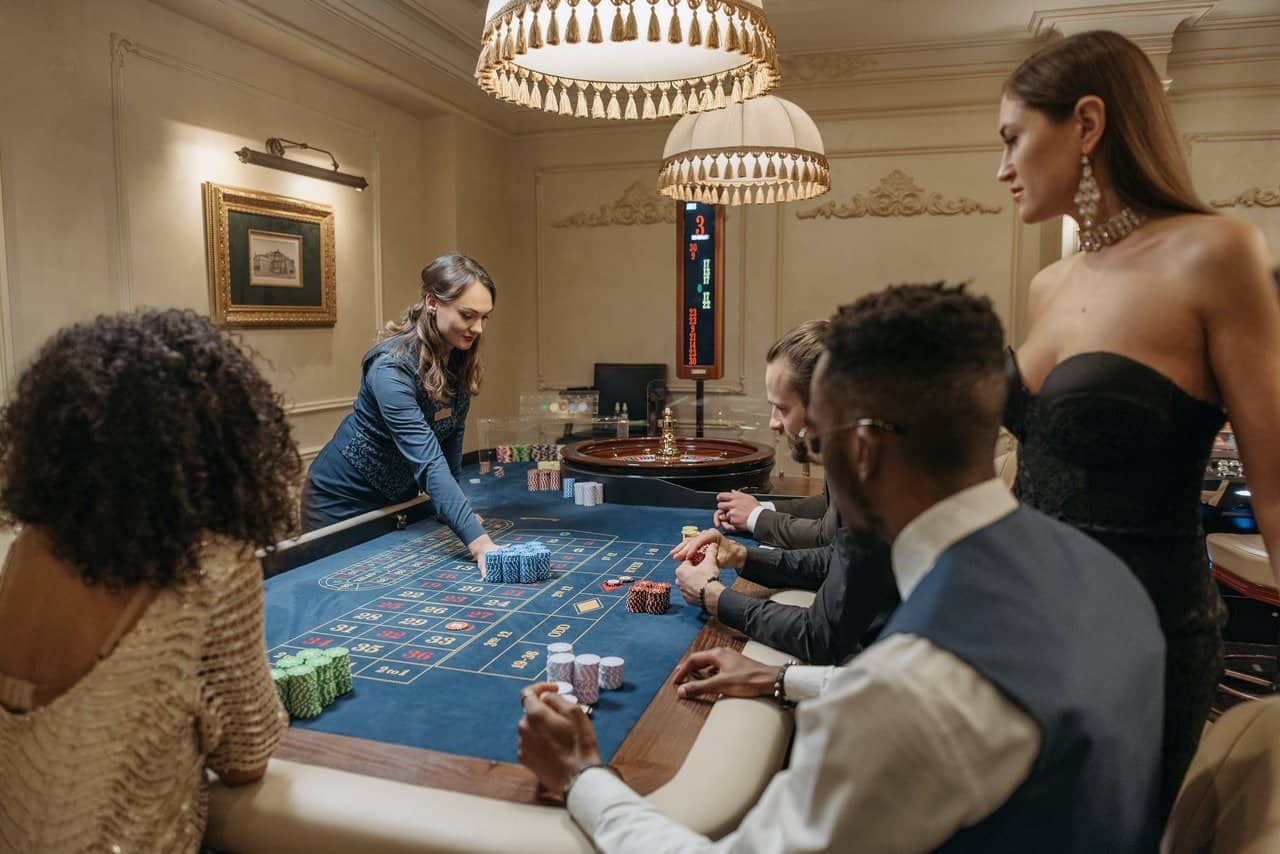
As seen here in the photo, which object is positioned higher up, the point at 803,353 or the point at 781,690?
the point at 803,353

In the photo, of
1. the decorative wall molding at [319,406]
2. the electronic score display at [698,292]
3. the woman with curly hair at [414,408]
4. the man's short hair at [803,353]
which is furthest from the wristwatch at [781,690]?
the electronic score display at [698,292]

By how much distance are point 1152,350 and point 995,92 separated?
5361 mm

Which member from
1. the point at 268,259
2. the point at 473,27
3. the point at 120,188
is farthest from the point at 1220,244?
the point at 473,27

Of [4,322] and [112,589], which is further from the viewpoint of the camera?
[4,322]

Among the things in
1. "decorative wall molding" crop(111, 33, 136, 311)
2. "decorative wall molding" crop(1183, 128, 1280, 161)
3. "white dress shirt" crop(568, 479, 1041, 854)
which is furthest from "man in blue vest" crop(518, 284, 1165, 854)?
"decorative wall molding" crop(1183, 128, 1280, 161)

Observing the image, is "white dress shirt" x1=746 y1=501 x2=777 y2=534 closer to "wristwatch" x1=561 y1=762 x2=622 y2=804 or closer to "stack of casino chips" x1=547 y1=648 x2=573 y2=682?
"stack of casino chips" x1=547 y1=648 x2=573 y2=682

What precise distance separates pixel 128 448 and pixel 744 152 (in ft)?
7.62

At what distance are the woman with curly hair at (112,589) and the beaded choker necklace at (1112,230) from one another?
3.87 feet

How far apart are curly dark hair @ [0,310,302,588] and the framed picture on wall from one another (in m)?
3.39

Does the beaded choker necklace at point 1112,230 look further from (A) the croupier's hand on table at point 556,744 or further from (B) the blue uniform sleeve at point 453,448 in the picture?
(B) the blue uniform sleeve at point 453,448

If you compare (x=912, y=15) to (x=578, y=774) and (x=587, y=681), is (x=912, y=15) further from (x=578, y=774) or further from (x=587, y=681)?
(x=578, y=774)

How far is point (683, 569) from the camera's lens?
6.10 feet

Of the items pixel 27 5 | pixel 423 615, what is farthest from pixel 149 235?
pixel 423 615

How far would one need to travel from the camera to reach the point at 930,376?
2.53 feet
